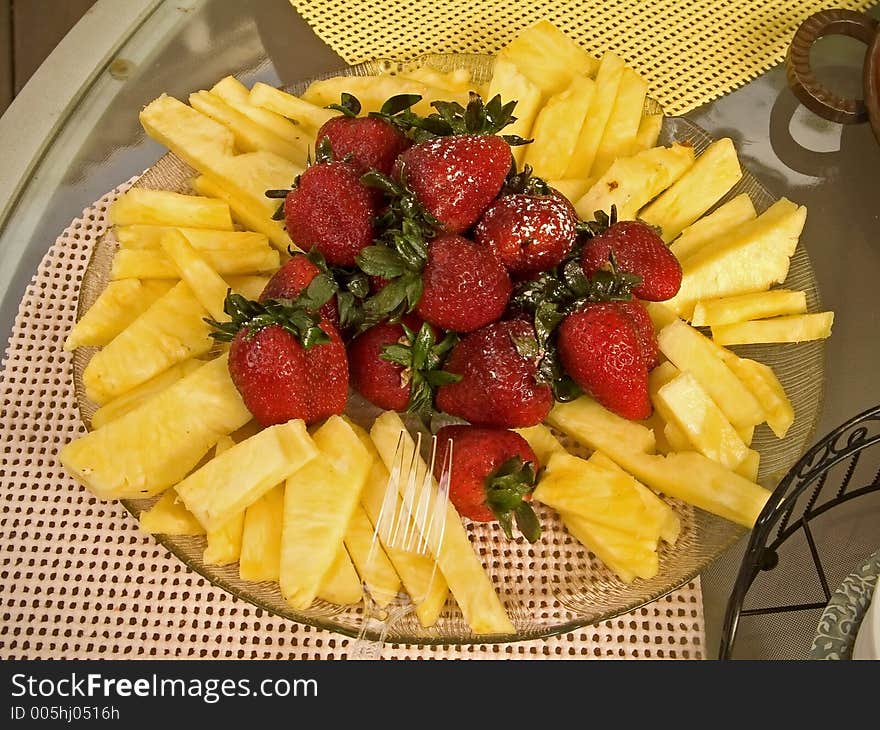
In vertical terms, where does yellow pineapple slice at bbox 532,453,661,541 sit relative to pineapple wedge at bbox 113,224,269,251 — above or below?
below

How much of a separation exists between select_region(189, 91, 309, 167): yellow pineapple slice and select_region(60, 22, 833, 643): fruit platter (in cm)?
4

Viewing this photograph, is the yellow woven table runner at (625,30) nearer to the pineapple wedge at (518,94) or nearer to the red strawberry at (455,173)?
the pineapple wedge at (518,94)

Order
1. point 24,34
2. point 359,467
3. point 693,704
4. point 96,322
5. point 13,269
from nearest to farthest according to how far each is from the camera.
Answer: point 693,704 → point 359,467 → point 96,322 → point 13,269 → point 24,34

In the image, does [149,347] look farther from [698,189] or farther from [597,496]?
[698,189]

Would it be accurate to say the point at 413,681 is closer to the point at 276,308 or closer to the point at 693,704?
the point at 693,704

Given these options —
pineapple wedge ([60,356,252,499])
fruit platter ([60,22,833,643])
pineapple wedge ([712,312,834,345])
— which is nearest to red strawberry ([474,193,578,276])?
fruit platter ([60,22,833,643])

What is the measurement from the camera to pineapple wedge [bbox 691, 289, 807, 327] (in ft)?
3.14

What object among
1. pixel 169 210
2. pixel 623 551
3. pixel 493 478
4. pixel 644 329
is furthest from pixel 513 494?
pixel 169 210

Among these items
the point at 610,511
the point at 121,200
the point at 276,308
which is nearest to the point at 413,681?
the point at 610,511

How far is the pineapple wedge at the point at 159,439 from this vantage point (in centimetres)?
83

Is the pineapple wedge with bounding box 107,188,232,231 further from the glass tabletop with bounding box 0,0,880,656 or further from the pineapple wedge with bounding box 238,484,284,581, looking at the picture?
the pineapple wedge with bounding box 238,484,284,581

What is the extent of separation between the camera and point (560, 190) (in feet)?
3.34

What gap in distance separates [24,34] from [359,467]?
1.49 meters

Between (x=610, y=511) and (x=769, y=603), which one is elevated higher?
(x=610, y=511)
